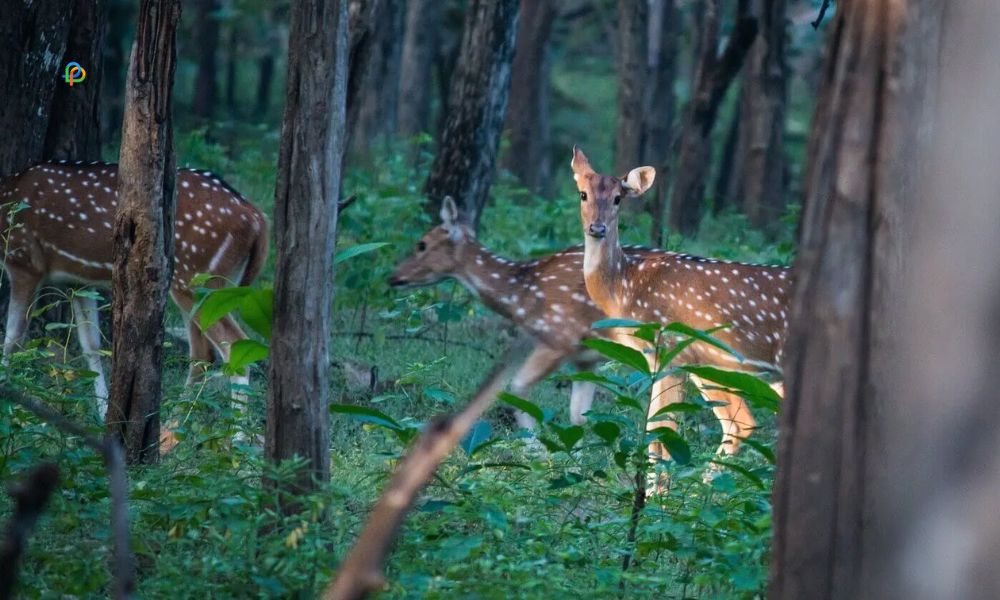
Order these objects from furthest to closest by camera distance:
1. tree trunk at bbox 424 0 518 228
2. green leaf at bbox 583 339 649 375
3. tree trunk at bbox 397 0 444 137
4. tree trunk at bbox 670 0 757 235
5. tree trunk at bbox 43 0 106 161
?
tree trunk at bbox 397 0 444 137, tree trunk at bbox 670 0 757 235, tree trunk at bbox 424 0 518 228, tree trunk at bbox 43 0 106 161, green leaf at bbox 583 339 649 375

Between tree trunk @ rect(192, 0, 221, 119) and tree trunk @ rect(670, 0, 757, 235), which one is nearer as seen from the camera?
tree trunk @ rect(670, 0, 757, 235)

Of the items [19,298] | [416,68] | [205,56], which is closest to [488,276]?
[19,298]

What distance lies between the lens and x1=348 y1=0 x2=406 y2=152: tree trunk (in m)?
18.1

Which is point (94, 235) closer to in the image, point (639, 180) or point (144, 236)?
point (144, 236)

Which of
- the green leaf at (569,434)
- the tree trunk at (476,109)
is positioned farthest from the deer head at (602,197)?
the green leaf at (569,434)

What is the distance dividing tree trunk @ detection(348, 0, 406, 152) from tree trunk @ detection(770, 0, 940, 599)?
1437cm

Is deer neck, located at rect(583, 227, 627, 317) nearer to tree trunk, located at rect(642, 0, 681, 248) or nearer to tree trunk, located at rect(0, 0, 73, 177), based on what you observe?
tree trunk, located at rect(0, 0, 73, 177)

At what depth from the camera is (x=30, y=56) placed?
8383 millimetres

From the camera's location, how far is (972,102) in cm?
295

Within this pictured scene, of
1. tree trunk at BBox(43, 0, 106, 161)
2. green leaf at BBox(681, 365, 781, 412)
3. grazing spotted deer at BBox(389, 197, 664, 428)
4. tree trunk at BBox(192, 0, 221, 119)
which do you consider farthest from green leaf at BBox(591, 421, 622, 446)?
tree trunk at BBox(192, 0, 221, 119)

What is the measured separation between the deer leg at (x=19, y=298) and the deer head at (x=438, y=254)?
7.93 feet

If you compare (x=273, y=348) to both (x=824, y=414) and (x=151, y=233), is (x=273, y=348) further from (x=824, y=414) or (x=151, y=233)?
(x=824, y=414)

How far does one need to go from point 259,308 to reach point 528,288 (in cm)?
490

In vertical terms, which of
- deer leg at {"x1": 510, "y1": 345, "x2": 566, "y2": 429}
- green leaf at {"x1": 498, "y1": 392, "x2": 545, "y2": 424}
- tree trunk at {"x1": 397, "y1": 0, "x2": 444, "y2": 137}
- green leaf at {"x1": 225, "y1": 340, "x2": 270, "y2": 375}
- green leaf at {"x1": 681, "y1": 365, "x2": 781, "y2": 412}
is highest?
tree trunk at {"x1": 397, "y1": 0, "x2": 444, "y2": 137}
